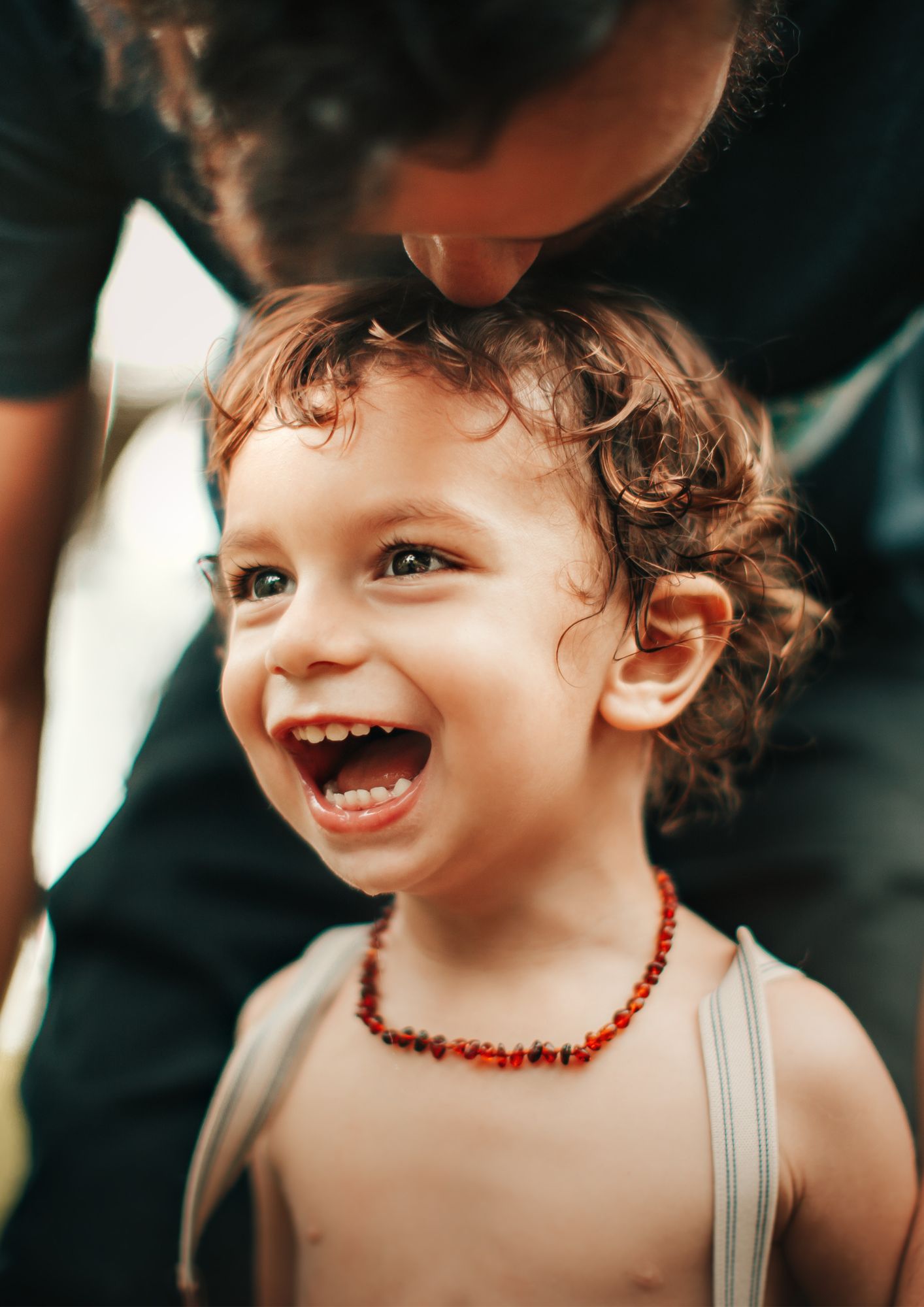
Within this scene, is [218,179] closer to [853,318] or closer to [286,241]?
[286,241]

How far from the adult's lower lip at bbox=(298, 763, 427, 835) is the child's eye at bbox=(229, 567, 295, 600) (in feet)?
0.48

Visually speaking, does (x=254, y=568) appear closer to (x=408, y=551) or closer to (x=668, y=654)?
(x=408, y=551)

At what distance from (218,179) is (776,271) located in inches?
20.0

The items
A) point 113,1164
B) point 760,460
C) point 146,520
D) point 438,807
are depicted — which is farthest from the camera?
point 146,520

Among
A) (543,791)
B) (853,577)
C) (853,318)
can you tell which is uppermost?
(853,318)

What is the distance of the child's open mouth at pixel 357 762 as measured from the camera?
2.09 ft

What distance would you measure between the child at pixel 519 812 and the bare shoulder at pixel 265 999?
0.31 ft

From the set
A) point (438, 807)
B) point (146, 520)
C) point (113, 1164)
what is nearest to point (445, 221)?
point (438, 807)

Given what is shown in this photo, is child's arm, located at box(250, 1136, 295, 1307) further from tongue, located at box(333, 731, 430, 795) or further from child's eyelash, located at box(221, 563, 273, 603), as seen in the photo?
child's eyelash, located at box(221, 563, 273, 603)

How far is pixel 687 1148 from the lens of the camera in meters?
0.66

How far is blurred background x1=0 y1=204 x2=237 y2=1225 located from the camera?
3.04 ft

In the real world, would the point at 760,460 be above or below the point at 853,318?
below

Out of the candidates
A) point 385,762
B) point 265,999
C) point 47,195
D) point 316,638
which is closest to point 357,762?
point 385,762

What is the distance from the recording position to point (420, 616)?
2.00ft
